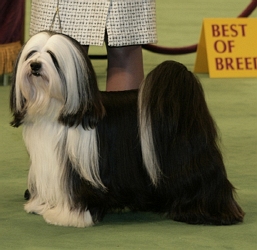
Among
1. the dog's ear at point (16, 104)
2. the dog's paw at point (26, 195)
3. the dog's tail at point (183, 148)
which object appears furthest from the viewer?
the dog's paw at point (26, 195)

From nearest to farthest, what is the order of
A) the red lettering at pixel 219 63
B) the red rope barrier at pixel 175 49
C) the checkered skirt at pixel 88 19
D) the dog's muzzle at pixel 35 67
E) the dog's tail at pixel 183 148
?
the dog's muzzle at pixel 35 67
the dog's tail at pixel 183 148
the checkered skirt at pixel 88 19
the red lettering at pixel 219 63
the red rope barrier at pixel 175 49

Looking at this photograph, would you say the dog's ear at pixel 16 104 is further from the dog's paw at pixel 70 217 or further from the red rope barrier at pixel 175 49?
the red rope barrier at pixel 175 49

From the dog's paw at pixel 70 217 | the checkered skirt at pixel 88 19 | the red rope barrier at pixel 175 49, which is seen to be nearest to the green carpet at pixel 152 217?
the dog's paw at pixel 70 217

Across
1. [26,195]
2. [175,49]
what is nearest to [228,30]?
[175,49]

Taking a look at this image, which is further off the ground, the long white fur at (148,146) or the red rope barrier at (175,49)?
the long white fur at (148,146)

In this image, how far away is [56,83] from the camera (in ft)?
9.79

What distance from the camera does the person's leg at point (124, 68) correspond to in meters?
3.79

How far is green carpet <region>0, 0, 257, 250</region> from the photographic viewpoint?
3004 mm

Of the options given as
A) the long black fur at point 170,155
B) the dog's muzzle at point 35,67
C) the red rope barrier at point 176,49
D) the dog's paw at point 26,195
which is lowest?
the red rope barrier at point 176,49

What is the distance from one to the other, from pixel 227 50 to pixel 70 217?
11.9 feet

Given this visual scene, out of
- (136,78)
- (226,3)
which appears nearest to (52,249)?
(136,78)

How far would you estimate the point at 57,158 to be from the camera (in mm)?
3119

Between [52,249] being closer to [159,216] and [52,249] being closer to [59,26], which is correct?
[159,216]

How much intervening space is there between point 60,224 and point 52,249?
0.83 feet
